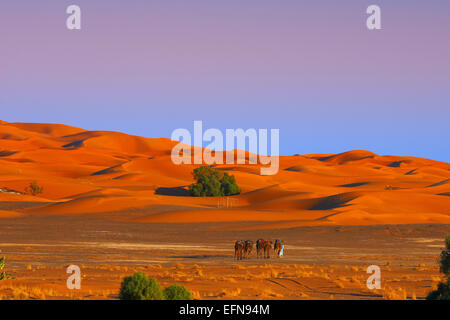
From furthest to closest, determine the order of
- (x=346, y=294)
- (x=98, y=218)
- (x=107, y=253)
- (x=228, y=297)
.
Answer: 1. (x=98, y=218)
2. (x=107, y=253)
3. (x=346, y=294)
4. (x=228, y=297)

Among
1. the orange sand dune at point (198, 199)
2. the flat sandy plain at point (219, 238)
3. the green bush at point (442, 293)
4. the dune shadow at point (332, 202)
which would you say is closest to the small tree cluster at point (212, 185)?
the orange sand dune at point (198, 199)

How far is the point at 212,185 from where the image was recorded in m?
78.8

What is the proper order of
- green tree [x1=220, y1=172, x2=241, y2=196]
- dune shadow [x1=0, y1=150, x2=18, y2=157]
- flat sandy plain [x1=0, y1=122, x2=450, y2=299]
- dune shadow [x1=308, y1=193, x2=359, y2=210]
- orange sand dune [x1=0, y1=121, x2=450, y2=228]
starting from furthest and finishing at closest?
dune shadow [x1=0, y1=150, x2=18, y2=157], green tree [x1=220, y1=172, x2=241, y2=196], dune shadow [x1=308, y1=193, x2=359, y2=210], orange sand dune [x1=0, y1=121, x2=450, y2=228], flat sandy plain [x1=0, y1=122, x2=450, y2=299]

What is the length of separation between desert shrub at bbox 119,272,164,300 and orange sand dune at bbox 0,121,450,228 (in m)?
36.0

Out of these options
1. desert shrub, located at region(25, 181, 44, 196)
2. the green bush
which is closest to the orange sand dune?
desert shrub, located at region(25, 181, 44, 196)

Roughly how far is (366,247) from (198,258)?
11.3 meters

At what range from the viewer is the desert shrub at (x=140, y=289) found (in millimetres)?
14547

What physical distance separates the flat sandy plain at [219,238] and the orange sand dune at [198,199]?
0.70 ft

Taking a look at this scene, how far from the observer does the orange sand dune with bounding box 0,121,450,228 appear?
57.0 metres

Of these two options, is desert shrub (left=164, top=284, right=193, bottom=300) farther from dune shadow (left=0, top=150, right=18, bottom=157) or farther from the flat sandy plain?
dune shadow (left=0, top=150, right=18, bottom=157)
